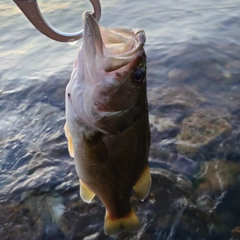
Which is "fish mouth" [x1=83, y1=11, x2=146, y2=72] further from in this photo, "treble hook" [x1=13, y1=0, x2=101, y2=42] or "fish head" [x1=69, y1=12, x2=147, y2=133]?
"treble hook" [x1=13, y1=0, x2=101, y2=42]

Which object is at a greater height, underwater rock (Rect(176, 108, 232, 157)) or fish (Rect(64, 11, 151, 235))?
fish (Rect(64, 11, 151, 235))

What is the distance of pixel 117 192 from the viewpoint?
8.98ft

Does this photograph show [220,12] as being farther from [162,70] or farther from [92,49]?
[92,49]

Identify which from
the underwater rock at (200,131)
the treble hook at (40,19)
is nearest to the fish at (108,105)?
the treble hook at (40,19)

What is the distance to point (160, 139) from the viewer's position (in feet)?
14.9

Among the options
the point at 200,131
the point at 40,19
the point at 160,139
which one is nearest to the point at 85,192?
the point at 40,19

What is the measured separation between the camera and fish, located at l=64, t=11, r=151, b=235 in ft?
7.32

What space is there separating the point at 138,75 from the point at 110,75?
0.51 ft

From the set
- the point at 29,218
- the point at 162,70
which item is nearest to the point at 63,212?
the point at 29,218

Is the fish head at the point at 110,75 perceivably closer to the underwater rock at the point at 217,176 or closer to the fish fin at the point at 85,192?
the fish fin at the point at 85,192

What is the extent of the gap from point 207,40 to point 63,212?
173 inches

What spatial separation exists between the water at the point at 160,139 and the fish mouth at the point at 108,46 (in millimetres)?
1802

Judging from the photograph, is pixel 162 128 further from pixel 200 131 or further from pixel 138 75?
pixel 138 75

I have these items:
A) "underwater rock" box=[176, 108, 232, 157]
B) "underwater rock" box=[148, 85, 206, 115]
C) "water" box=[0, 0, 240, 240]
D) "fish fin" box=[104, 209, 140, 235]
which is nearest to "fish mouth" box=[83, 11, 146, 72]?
"fish fin" box=[104, 209, 140, 235]
